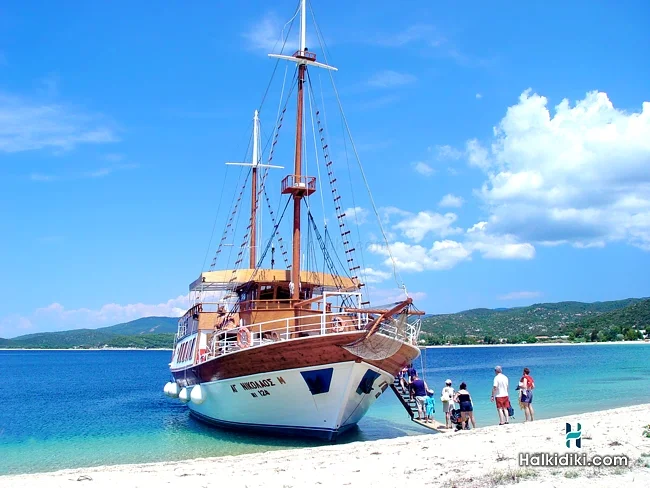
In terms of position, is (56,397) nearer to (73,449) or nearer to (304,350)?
(73,449)

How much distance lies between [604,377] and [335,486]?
43.0m

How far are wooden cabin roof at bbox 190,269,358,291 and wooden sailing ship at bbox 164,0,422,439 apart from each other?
0.14 feet

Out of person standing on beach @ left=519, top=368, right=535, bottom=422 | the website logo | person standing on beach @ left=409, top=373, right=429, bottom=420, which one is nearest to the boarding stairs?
person standing on beach @ left=409, top=373, right=429, bottom=420

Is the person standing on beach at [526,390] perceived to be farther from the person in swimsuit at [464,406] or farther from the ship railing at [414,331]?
the ship railing at [414,331]

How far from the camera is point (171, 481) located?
11.3 meters

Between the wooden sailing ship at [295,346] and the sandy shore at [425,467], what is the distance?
295 centimetres

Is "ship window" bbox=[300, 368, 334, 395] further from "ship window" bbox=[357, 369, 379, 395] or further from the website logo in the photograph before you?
the website logo

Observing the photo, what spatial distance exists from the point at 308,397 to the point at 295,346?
1.77 meters

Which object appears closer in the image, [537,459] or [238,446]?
[537,459]

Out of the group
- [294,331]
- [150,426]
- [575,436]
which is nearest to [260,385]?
[294,331]

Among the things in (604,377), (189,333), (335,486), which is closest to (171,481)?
(335,486)

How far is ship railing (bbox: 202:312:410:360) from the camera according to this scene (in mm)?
17938

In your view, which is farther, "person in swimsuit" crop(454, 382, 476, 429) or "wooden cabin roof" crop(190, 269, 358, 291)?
"wooden cabin roof" crop(190, 269, 358, 291)

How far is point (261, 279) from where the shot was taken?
22.4 metres
